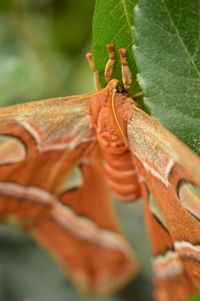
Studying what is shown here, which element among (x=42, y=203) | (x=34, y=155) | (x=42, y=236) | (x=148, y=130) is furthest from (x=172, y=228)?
(x=42, y=236)

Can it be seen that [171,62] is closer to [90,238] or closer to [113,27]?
[113,27]

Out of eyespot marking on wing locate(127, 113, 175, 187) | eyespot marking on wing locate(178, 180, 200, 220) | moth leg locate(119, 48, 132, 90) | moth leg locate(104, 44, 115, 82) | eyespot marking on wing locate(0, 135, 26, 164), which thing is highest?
eyespot marking on wing locate(0, 135, 26, 164)

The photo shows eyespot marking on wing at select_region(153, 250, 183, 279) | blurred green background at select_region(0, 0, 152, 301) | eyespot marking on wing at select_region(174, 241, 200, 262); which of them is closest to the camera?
eyespot marking on wing at select_region(174, 241, 200, 262)

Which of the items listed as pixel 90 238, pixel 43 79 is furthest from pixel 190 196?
pixel 43 79

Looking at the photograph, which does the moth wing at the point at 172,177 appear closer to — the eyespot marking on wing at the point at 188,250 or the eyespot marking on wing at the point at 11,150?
the eyespot marking on wing at the point at 188,250

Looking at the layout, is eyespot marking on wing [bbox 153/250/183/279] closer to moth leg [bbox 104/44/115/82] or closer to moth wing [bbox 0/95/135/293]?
moth wing [bbox 0/95/135/293]

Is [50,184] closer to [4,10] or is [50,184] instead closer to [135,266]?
[135,266]

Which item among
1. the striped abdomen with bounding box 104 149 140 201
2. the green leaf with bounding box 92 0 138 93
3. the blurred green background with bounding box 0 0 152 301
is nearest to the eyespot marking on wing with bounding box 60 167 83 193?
the striped abdomen with bounding box 104 149 140 201

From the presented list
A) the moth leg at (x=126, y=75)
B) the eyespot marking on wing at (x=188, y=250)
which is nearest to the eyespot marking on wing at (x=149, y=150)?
the moth leg at (x=126, y=75)

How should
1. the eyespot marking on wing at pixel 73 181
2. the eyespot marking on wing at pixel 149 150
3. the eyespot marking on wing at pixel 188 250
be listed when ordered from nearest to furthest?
the eyespot marking on wing at pixel 149 150 → the eyespot marking on wing at pixel 188 250 → the eyespot marking on wing at pixel 73 181
